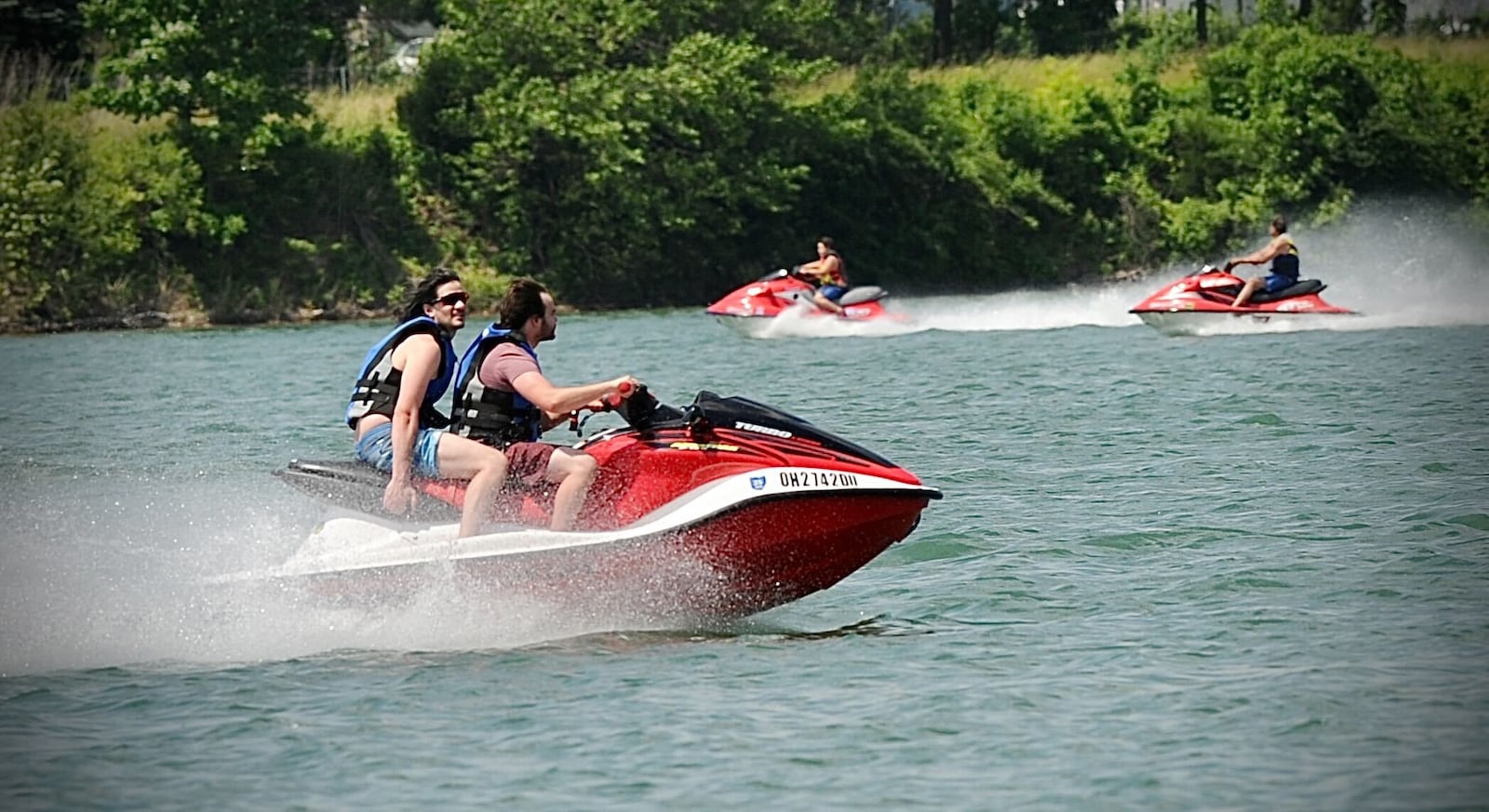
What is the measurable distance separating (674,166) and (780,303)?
12.5 m

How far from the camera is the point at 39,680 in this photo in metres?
Result: 9.10

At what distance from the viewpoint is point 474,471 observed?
9242 millimetres

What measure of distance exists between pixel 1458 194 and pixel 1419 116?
182 cm

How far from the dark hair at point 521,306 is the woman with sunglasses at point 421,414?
0.18 meters

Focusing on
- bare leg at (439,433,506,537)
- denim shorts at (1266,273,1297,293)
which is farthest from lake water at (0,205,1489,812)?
denim shorts at (1266,273,1297,293)

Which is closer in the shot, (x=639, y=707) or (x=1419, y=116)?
(x=639, y=707)

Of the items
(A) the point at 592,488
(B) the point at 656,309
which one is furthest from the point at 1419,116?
(A) the point at 592,488

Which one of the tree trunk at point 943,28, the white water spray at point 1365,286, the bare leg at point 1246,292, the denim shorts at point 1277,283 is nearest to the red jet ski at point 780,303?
the white water spray at point 1365,286

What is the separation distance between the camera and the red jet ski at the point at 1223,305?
2625 cm

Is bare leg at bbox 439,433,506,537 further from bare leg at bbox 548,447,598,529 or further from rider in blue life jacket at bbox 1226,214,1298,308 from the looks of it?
rider in blue life jacket at bbox 1226,214,1298,308

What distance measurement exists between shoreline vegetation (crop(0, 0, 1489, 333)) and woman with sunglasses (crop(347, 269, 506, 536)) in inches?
1138

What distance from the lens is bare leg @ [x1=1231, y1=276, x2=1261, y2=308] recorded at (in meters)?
26.1

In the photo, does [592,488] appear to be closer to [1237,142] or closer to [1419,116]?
[1237,142]

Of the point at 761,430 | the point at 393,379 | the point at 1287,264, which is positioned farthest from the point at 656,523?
the point at 1287,264
